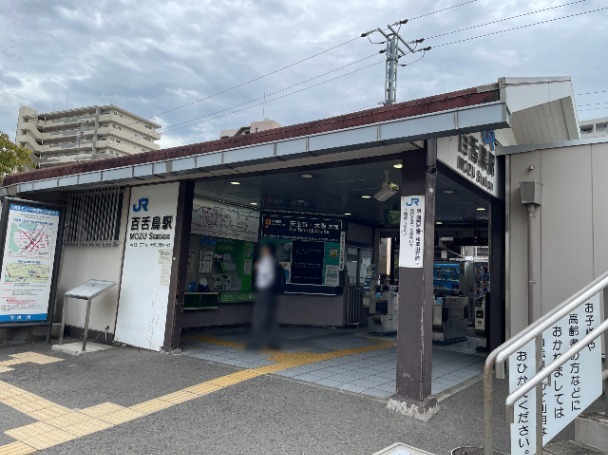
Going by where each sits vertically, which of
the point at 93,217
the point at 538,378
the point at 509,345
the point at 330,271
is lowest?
the point at 538,378

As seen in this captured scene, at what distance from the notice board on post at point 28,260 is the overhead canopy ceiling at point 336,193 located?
2834mm

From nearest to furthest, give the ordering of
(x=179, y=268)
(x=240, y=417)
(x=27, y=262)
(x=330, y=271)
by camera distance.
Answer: (x=240, y=417) < (x=179, y=268) < (x=27, y=262) < (x=330, y=271)

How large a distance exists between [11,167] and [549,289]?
15.2 meters

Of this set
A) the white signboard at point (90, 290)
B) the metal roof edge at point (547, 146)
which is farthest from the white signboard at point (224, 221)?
the metal roof edge at point (547, 146)

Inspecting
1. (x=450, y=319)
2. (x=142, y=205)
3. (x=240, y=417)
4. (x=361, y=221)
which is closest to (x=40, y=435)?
(x=240, y=417)

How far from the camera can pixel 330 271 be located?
10602mm

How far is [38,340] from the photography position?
798 cm

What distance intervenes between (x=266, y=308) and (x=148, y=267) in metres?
2.25

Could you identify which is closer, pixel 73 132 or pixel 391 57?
pixel 391 57

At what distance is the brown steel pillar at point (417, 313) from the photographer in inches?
179

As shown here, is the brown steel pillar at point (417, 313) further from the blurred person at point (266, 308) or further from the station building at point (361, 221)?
the blurred person at point (266, 308)

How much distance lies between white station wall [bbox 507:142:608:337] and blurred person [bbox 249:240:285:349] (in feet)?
13.0

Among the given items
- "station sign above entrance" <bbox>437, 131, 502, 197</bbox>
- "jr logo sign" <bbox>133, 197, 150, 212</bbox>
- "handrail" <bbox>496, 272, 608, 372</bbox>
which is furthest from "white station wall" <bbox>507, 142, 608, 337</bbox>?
"jr logo sign" <bbox>133, 197, 150, 212</bbox>

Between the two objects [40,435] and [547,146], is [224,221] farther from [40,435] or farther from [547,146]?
[547,146]
